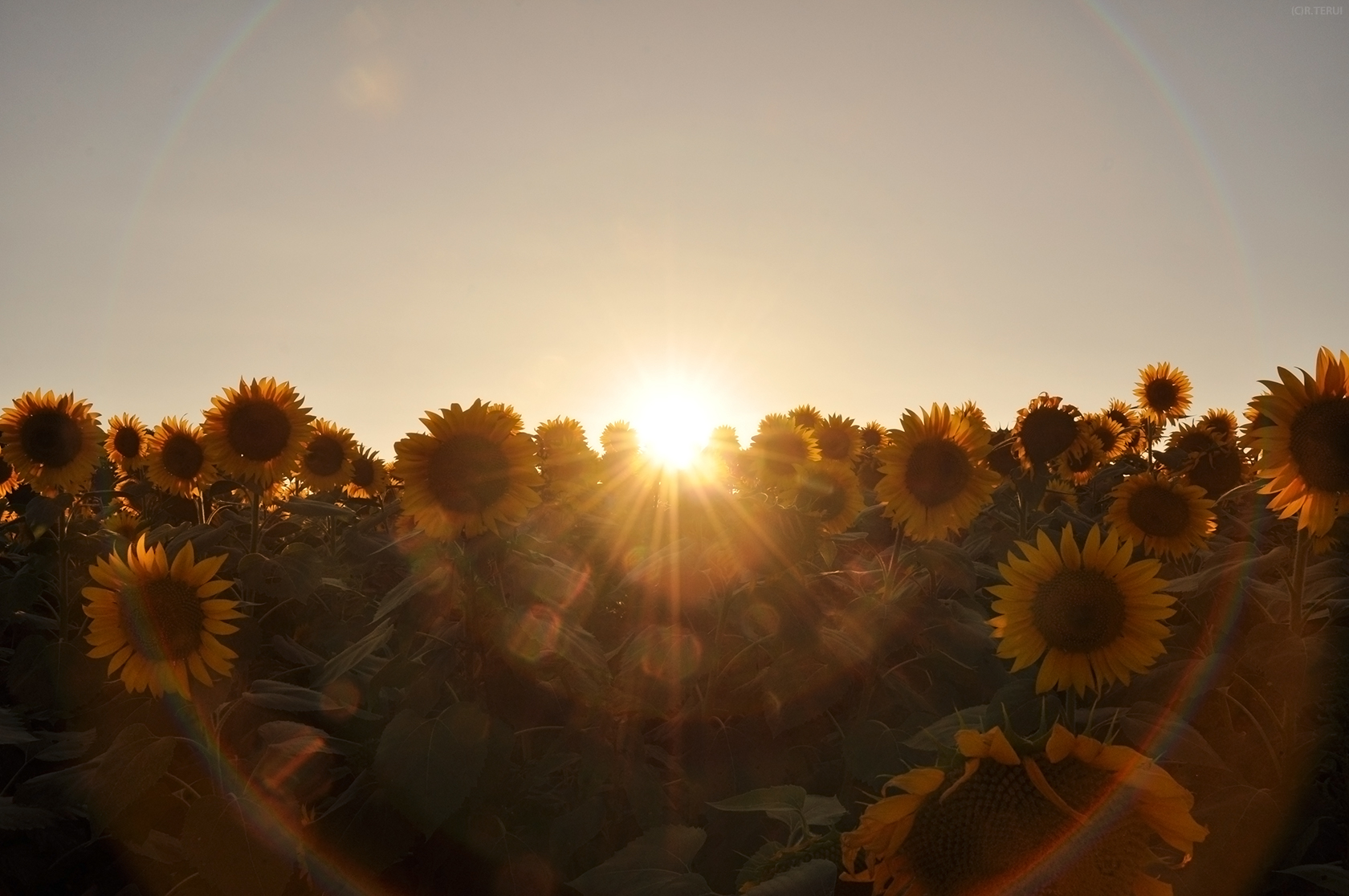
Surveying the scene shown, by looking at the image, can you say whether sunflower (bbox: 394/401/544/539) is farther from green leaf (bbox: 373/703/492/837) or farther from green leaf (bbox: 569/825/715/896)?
green leaf (bbox: 569/825/715/896)

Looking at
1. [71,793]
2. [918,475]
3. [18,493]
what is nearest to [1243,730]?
[918,475]

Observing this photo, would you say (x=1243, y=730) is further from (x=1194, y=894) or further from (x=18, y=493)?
(x=18, y=493)

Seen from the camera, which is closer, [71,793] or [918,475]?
[71,793]

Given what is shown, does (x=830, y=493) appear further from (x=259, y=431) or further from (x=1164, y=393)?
(x=1164, y=393)

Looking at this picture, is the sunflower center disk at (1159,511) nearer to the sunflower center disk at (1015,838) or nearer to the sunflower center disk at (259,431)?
the sunflower center disk at (1015,838)

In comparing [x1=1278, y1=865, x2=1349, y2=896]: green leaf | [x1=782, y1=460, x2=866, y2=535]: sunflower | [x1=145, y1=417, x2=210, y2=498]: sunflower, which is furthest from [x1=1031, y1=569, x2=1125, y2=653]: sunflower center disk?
[x1=145, y1=417, x2=210, y2=498]: sunflower

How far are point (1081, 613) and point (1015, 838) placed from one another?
123 cm

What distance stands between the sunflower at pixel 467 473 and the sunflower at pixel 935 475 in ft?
7.17

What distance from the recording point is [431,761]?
2750 millimetres

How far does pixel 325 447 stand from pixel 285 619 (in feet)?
13.5

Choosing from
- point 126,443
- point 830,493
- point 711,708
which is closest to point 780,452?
point 830,493

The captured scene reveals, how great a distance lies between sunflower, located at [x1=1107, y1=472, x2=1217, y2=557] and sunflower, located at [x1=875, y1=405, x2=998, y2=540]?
4.56ft

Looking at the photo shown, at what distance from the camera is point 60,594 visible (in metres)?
5.61

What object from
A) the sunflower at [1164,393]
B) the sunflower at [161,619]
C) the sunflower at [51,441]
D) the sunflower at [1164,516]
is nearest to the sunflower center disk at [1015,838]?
the sunflower at [161,619]
